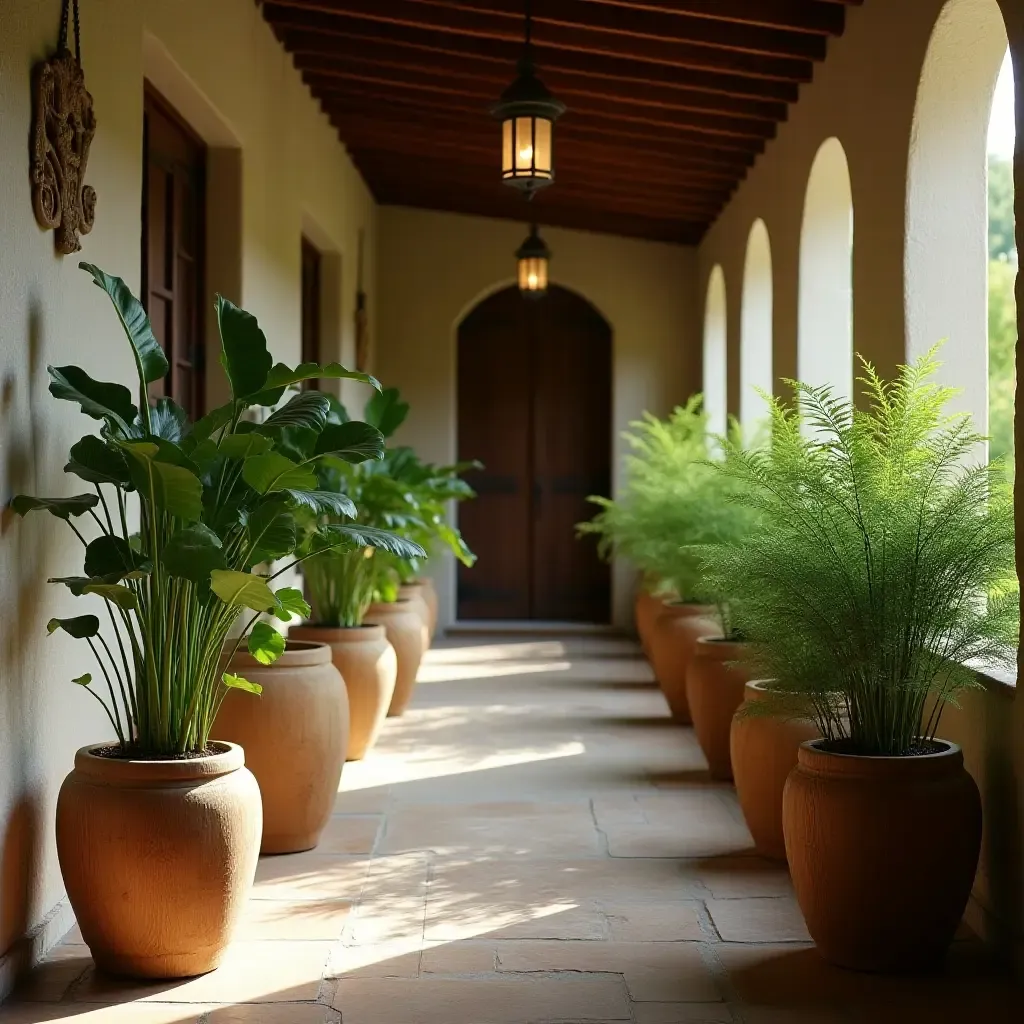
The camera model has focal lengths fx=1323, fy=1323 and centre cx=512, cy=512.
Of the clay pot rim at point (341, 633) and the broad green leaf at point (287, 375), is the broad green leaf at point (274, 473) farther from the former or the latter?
the clay pot rim at point (341, 633)

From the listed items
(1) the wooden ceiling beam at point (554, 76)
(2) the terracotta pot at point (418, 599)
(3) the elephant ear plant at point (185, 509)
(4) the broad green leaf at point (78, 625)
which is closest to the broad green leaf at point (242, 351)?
(3) the elephant ear plant at point (185, 509)

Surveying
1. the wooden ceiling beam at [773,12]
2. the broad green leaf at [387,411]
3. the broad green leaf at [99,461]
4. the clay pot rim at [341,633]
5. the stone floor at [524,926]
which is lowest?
the stone floor at [524,926]

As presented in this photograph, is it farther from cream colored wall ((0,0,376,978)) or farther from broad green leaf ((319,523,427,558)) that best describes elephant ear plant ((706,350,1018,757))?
cream colored wall ((0,0,376,978))

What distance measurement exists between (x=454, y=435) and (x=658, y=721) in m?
4.57

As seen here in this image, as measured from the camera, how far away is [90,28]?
3.66 metres

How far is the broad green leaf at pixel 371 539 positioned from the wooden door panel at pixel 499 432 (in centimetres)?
741

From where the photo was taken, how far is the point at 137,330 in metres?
3.36

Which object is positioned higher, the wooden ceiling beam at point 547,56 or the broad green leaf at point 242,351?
the wooden ceiling beam at point 547,56

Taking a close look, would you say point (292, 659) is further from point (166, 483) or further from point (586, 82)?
point (586, 82)

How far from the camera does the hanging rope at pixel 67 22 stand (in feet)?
11.0

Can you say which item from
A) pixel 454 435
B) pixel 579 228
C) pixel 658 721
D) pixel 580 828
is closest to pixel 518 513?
pixel 454 435

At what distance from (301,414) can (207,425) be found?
0.78 ft

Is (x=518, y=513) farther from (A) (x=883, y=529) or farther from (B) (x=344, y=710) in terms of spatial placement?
(A) (x=883, y=529)

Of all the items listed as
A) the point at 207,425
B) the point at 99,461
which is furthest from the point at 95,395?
the point at 207,425
